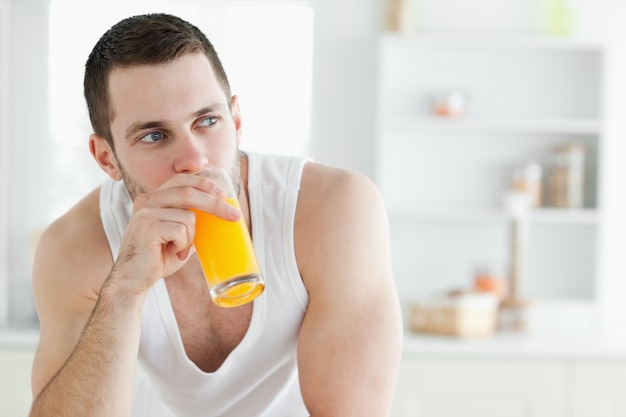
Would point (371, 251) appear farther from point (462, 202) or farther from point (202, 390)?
point (462, 202)

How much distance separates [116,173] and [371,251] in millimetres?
481

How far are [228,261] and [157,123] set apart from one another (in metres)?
0.24

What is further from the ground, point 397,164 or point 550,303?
point 397,164

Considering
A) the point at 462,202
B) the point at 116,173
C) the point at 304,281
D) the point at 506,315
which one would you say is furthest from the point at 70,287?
the point at 462,202

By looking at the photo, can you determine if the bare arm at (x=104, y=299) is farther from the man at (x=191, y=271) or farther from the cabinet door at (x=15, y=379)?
the cabinet door at (x=15, y=379)

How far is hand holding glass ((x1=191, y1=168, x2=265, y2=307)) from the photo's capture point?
3.77ft

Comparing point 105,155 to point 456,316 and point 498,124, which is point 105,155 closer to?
point 456,316

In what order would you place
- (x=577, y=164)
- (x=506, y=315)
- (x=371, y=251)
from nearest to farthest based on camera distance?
(x=371, y=251) → (x=506, y=315) → (x=577, y=164)

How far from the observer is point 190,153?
3.99ft

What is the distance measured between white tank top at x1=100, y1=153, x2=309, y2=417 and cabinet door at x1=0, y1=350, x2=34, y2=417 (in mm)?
1536

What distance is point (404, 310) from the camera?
3.38 metres

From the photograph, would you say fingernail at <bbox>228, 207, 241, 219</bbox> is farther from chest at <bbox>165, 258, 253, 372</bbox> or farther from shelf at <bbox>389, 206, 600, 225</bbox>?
shelf at <bbox>389, 206, 600, 225</bbox>

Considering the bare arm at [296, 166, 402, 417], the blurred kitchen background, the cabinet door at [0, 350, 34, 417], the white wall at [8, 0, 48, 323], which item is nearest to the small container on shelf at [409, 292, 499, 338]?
the blurred kitchen background

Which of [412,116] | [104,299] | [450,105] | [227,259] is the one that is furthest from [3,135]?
[227,259]
